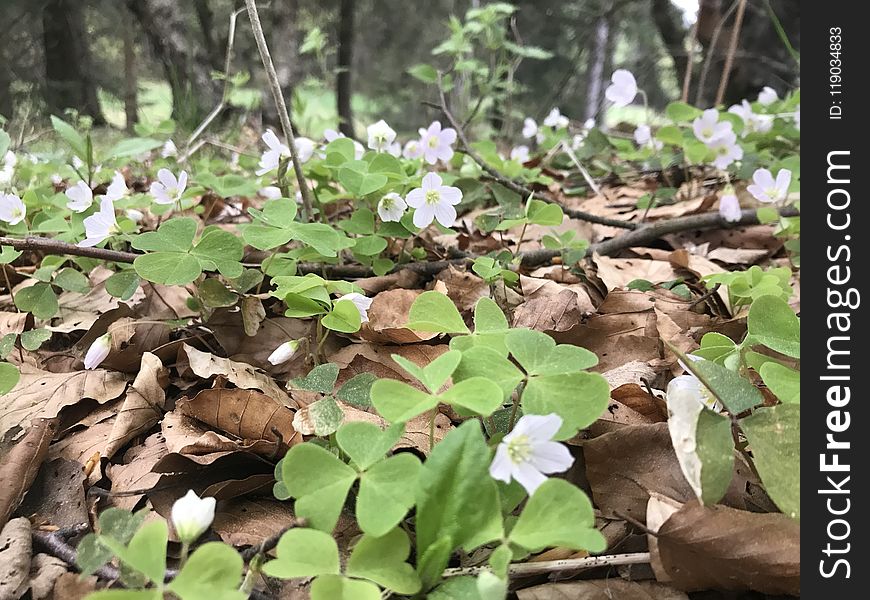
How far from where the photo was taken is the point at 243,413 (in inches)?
38.1

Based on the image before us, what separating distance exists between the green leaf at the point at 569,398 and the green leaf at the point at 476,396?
0.20ft

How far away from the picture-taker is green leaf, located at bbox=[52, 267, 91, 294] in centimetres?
133

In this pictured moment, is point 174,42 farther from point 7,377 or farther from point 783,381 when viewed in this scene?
point 783,381

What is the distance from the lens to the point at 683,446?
74 centimetres

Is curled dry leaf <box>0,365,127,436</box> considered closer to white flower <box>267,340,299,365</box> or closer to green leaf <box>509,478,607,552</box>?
white flower <box>267,340,299,365</box>

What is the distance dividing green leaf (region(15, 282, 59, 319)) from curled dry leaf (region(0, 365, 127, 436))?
0.50ft

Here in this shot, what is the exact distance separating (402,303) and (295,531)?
72 cm

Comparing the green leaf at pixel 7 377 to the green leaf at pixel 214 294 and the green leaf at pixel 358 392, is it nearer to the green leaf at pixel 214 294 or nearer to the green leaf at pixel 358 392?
the green leaf at pixel 214 294

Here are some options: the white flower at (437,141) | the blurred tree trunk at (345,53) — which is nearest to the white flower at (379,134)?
the white flower at (437,141)

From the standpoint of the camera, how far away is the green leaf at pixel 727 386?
0.76m

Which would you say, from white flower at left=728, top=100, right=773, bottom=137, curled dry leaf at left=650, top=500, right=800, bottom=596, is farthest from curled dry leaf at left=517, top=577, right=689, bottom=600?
white flower at left=728, top=100, right=773, bottom=137

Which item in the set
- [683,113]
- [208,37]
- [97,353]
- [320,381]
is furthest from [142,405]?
[208,37]

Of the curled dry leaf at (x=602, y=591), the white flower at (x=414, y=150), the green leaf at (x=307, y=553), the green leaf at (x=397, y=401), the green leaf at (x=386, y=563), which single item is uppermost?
the white flower at (x=414, y=150)
